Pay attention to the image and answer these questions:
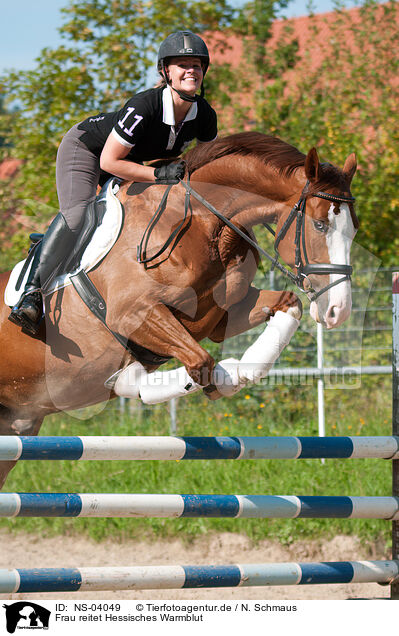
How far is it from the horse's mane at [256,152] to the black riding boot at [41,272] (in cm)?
69

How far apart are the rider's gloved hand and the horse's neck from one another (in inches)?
4.7

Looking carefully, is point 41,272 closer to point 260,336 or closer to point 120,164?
point 120,164

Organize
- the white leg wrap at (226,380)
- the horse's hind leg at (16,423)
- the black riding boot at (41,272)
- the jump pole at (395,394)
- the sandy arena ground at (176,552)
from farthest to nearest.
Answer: the sandy arena ground at (176,552), the horse's hind leg at (16,423), the jump pole at (395,394), the black riding boot at (41,272), the white leg wrap at (226,380)

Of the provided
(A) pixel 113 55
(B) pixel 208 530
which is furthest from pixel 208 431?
(A) pixel 113 55

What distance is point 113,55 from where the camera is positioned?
8953 mm

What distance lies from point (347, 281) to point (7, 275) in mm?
1912

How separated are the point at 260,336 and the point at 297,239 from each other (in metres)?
0.48

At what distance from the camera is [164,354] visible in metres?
3.34

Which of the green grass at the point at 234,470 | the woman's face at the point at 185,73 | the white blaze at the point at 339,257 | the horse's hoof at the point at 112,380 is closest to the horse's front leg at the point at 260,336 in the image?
the white blaze at the point at 339,257

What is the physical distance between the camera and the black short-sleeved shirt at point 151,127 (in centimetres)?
338

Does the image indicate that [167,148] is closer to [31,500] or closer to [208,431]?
[31,500]

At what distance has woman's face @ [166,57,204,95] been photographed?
341cm

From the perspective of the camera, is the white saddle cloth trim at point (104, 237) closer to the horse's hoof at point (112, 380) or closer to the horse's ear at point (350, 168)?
the horse's hoof at point (112, 380)
